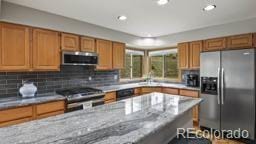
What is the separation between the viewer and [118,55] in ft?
13.8

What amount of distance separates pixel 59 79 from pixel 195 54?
3.16 meters

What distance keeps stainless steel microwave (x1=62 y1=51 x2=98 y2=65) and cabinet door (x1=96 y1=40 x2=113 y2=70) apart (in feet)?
0.59

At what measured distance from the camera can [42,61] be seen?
2818mm

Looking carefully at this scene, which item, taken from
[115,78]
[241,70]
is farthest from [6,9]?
[241,70]

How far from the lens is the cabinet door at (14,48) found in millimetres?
2400

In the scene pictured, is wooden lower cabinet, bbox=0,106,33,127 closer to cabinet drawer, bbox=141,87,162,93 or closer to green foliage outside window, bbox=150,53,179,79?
cabinet drawer, bbox=141,87,162,93

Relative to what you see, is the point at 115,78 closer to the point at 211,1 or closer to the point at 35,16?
the point at 35,16

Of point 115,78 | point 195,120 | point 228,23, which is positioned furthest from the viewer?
point 115,78

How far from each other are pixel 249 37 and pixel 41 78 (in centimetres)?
409

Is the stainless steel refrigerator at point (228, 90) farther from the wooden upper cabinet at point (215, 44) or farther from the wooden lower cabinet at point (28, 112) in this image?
the wooden lower cabinet at point (28, 112)

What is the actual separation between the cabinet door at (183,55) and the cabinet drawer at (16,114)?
3.48 m

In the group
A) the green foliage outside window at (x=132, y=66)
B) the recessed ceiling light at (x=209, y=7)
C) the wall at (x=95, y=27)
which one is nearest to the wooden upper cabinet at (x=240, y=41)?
the wall at (x=95, y=27)

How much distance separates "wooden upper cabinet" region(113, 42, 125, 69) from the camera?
410 centimetres

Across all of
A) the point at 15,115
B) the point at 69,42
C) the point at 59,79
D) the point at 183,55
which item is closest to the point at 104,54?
the point at 69,42
